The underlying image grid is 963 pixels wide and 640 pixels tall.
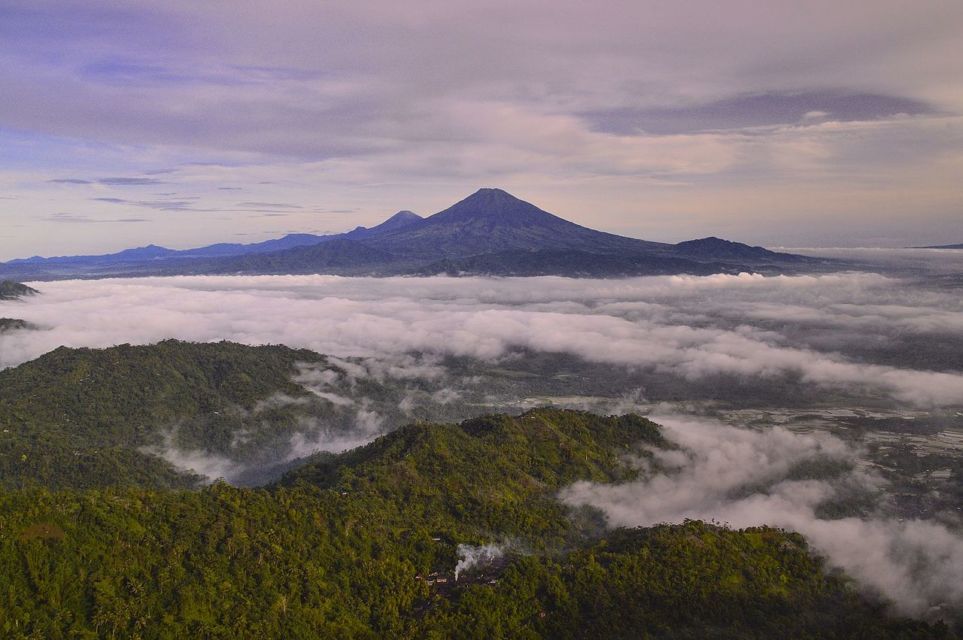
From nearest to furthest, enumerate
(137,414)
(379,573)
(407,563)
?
(379,573)
(407,563)
(137,414)

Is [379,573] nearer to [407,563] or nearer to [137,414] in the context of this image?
[407,563]

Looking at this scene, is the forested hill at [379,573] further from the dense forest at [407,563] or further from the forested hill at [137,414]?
the forested hill at [137,414]

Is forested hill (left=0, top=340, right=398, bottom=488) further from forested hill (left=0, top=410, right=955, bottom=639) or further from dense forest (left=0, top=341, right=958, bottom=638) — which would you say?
forested hill (left=0, top=410, right=955, bottom=639)

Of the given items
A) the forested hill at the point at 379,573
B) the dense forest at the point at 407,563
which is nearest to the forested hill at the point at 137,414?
the dense forest at the point at 407,563

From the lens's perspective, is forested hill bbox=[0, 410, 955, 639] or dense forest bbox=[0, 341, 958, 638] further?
dense forest bbox=[0, 341, 958, 638]

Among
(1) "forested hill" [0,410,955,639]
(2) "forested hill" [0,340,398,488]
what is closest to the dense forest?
(1) "forested hill" [0,410,955,639]

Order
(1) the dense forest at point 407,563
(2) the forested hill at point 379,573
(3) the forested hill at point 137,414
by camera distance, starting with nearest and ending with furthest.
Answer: (2) the forested hill at point 379,573 → (1) the dense forest at point 407,563 → (3) the forested hill at point 137,414

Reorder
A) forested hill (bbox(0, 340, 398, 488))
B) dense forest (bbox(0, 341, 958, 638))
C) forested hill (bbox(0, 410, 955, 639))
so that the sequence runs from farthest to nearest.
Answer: forested hill (bbox(0, 340, 398, 488)) < dense forest (bbox(0, 341, 958, 638)) < forested hill (bbox(0, 410, 955, 639))

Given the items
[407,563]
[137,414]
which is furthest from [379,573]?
[137,414]

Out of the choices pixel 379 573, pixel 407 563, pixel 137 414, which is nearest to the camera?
pixel 379 573
